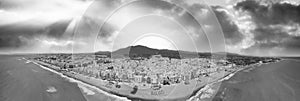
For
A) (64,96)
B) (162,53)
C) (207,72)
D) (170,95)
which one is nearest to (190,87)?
(170,95)

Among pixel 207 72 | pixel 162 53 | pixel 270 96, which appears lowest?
pixel 270 96

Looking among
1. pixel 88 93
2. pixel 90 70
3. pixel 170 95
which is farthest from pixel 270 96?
pixel 90 70

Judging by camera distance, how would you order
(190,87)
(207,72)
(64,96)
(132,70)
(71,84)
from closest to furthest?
1. (64,96)
2. (190,87)
3. (71,84)
4. (132,70)
5. (207,72)

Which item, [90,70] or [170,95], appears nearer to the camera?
[170,95]

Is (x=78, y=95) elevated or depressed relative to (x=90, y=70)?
depressed

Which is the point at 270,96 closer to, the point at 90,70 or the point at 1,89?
the point at 90,70

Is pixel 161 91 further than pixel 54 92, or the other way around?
pixel 54 92

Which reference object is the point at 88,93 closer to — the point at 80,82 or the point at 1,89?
the point at 80,82

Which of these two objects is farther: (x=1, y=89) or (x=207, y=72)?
(x=207, y=72)

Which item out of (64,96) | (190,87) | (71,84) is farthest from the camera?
(71,84)
